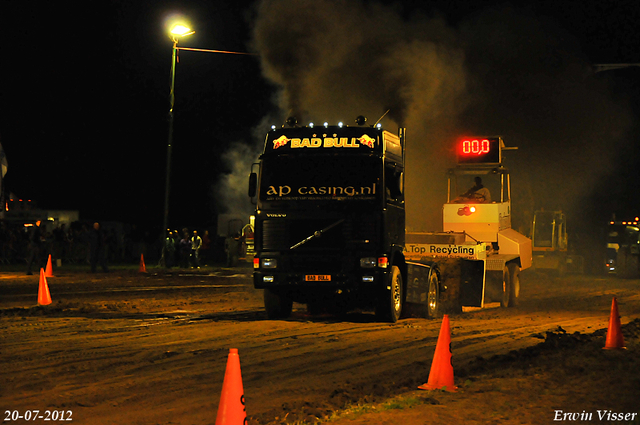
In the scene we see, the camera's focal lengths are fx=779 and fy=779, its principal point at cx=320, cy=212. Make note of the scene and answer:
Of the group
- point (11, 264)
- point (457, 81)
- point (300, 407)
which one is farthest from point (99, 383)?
point (11, 264)

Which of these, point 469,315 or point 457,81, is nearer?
point 469,315

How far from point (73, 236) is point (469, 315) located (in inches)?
913

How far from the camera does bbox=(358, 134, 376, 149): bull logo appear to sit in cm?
1409

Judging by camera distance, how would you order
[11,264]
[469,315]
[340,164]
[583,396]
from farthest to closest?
[11,264]
[469,315]
[340,164]
[583,396]

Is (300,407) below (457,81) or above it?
below

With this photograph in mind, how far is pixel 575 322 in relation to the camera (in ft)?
50.3

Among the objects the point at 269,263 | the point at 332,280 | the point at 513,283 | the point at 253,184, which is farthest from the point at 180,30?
the point at 332,280

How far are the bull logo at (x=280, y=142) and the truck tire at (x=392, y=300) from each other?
3015 millimetres

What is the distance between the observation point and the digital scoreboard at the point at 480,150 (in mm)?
21609

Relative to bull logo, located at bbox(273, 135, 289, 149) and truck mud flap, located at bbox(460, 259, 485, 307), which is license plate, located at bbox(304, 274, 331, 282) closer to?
bull logo, located at bbox(273, 135, 289, 149)

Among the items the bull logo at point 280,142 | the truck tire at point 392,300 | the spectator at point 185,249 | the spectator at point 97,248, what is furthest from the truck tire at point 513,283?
A: the spectator at point 185,249

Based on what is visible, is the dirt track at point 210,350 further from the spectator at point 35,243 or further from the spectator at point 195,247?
the spectator at point 195,247

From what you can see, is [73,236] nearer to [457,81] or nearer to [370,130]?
[457,81]

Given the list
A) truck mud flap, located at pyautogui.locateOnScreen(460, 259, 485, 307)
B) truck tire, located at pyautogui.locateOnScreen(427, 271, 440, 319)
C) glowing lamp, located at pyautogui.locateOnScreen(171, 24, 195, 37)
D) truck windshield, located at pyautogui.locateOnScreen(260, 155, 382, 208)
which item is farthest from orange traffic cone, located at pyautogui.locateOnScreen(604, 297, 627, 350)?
glowing lamp, located at pyautogui.locateOnScreen(171, 24, 195, 37)
